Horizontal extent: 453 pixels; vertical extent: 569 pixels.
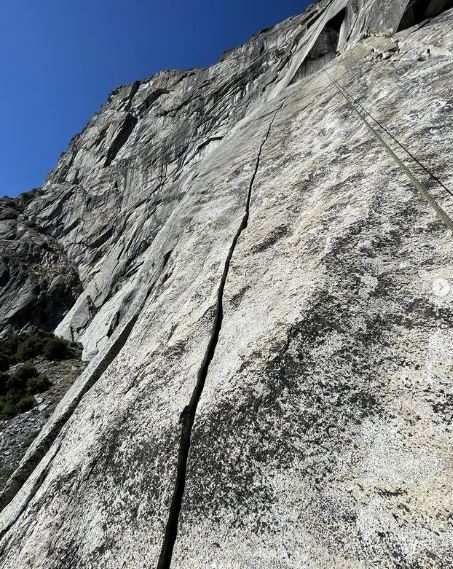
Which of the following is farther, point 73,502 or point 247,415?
point 73,502

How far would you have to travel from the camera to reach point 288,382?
357 cm

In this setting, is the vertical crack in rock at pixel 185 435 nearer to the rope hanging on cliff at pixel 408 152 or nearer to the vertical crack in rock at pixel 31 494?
the vertical crack in rock at pixel 31 494

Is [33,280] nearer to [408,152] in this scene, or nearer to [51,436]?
[51,436]

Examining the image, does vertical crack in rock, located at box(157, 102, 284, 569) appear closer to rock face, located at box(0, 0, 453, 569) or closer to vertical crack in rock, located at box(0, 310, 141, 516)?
rock face, located at box(0, 0, 453, 569)

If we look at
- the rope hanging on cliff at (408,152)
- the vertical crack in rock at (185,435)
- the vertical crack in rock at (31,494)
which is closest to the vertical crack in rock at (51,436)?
the vertical crack in rock at (31,494)

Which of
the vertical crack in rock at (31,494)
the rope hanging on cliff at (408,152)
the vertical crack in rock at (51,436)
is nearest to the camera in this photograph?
the rope hanging on cliff at (408,152)

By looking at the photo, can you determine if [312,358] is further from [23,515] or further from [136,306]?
[136,306]

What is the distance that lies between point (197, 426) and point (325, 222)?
322cm

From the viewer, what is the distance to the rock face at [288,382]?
2.66 m

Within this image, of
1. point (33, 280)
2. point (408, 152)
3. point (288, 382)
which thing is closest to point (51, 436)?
point (288, 382)

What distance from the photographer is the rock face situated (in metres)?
2.66

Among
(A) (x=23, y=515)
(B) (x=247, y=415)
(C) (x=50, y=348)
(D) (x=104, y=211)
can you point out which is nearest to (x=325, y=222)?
(B) (x=247, y=415)

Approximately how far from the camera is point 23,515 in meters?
4.74

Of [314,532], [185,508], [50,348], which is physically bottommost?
[50,348]
